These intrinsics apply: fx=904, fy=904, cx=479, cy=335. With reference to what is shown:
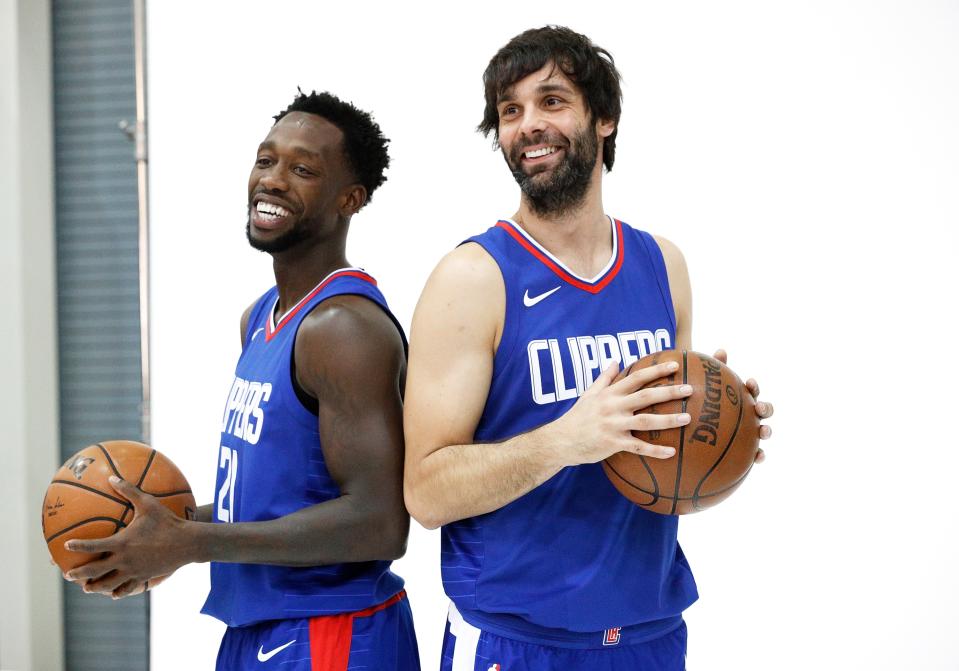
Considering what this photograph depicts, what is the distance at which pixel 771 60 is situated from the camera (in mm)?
2734

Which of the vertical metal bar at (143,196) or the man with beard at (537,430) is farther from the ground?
the vertical metal bar at (143,196)

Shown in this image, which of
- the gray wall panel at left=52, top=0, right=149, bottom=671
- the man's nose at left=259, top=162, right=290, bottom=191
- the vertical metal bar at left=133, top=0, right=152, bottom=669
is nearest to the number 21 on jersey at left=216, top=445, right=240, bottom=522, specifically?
the man's nose at left=259, top=162, right=290, bottom=191

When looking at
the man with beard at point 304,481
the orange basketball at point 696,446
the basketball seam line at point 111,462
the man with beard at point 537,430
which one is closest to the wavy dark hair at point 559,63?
the man with beard at point 537,430

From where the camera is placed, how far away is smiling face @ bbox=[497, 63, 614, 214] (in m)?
1.45

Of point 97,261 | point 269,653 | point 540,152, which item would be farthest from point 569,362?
point 97,261

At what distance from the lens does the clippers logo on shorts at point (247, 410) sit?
1.48m

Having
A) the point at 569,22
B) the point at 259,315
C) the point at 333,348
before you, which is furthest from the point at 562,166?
the point at 569,22

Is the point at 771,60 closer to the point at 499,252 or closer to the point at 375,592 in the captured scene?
the point at 499,252

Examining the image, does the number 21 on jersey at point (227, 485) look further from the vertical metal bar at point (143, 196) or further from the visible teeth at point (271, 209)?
the vertical metal bar at point (143, 196)

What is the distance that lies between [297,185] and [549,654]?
88 centimetres

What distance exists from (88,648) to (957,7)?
3.50 m

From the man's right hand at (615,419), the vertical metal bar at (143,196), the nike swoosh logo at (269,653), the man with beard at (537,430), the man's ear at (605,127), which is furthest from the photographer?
the vertical metal bar at (143,196)

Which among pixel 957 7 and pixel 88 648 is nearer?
pixel 957 7

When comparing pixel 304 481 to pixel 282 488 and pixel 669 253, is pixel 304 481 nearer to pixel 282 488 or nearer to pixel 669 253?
pixel 282 488
